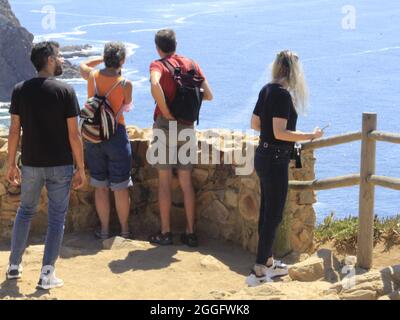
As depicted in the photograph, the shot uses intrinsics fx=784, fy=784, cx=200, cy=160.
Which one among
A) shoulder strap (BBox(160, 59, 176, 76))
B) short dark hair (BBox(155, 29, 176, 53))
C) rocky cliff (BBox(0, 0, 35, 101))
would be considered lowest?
rocky cliff (BBox(0, 0, 35, 101))

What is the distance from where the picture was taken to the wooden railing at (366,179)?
5.82 meters

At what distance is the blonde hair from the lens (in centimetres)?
537

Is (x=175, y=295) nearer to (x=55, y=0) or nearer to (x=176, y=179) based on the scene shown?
(x=176, y=179)

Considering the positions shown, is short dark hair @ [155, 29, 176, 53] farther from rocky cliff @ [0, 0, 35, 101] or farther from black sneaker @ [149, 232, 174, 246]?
rocky cliff @ [0, 0, 35, 101]

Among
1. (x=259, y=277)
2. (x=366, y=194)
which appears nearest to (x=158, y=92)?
(x=259, y=277)

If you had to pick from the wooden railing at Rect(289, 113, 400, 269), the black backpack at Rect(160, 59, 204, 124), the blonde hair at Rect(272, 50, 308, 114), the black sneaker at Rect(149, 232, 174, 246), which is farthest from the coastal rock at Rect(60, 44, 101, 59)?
the blonde hair at Rect(272, 50, 308, 114)

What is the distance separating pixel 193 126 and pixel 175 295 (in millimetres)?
1733

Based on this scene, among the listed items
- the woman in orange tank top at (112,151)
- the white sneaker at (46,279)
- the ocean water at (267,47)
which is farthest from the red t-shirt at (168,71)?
the ocean water at (267,47)

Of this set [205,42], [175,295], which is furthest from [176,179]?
[205,42]

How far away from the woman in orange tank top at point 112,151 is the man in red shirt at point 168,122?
0.26m

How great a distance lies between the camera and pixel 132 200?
7508 mm

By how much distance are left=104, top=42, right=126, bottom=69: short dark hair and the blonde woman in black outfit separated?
1.34 m

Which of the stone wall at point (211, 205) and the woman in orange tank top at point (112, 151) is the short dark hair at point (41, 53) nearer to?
the woman in orange tank top at point (112, 151)

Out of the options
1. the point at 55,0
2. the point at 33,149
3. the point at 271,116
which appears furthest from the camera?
the point at 55,0
